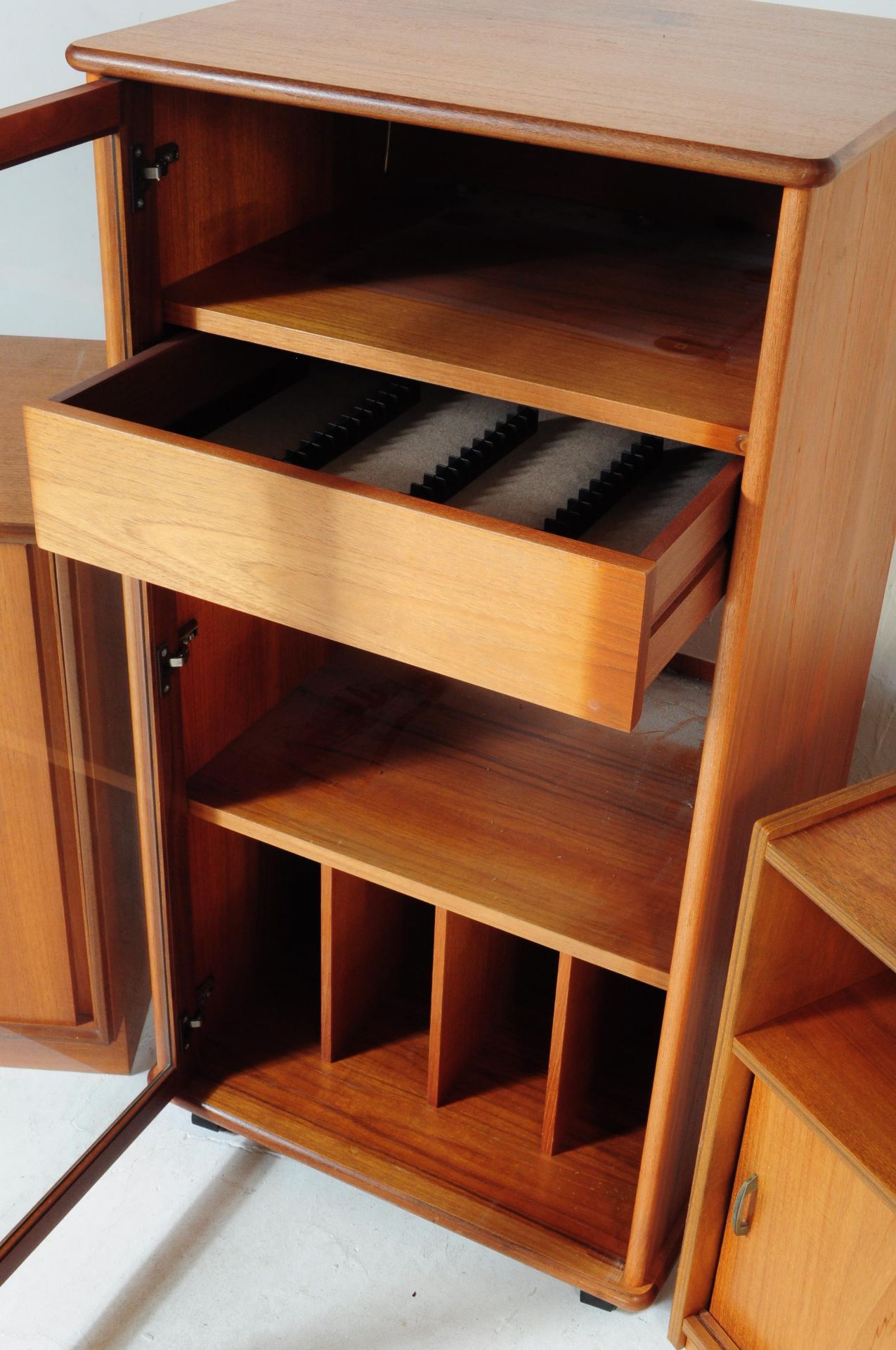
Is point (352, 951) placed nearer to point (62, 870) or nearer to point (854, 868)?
point (62, 870)

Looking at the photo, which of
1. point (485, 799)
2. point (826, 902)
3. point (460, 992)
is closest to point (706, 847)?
point (826, 902)

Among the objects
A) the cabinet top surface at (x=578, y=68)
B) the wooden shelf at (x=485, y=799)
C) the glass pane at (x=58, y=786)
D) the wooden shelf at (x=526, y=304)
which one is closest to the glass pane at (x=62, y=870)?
the glass pane at (x=58, y=786)

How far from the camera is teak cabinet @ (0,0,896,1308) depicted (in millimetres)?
876

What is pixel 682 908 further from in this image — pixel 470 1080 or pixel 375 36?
pixel 375 36

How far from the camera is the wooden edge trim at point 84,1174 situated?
1215 mm

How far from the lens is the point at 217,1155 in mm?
1464

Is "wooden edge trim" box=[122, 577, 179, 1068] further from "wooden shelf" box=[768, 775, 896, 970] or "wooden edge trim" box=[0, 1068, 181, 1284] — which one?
"wooden shelf" box=[768, 775, 896, 970]

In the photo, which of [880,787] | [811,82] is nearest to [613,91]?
[811,82]

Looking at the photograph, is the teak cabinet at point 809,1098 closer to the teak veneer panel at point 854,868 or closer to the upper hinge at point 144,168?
the teak veneer panel at point 854,868

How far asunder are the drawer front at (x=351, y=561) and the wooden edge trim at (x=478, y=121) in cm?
23

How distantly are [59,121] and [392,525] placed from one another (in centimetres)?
35

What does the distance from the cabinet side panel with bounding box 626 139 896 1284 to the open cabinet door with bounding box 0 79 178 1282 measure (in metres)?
0.49

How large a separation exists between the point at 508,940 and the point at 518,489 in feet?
1.83

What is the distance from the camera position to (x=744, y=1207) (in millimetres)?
1176
